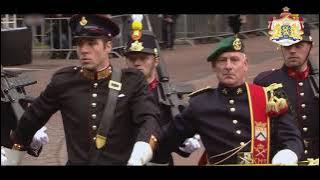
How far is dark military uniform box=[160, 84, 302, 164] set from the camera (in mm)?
3490

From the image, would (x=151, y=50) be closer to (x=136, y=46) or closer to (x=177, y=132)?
(x=136, y=46)

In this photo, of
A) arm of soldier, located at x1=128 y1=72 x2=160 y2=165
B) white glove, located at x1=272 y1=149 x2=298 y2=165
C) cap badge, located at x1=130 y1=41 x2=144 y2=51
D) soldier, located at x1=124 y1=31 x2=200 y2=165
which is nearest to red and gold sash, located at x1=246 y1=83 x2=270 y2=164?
white glove, located at x1=272 y1=149 x2=298 y2=165

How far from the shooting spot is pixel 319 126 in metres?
4.01

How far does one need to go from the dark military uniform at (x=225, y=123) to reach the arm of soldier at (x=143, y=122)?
7.9 inches

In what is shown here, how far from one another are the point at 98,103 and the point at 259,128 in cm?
79

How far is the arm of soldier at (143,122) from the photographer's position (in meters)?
3.31

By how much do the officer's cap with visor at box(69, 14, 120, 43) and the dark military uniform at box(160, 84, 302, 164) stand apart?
1.82 ft

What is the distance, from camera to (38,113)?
3.63m

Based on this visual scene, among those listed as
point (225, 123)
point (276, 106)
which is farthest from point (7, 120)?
point (276, 106)

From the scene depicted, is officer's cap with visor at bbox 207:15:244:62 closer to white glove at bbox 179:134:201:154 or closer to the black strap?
the black strap

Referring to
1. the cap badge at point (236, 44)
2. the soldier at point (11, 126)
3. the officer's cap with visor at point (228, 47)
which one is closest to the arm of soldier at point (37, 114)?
the soldier at point (11, 126)

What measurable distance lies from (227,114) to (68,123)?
78 centimetres
